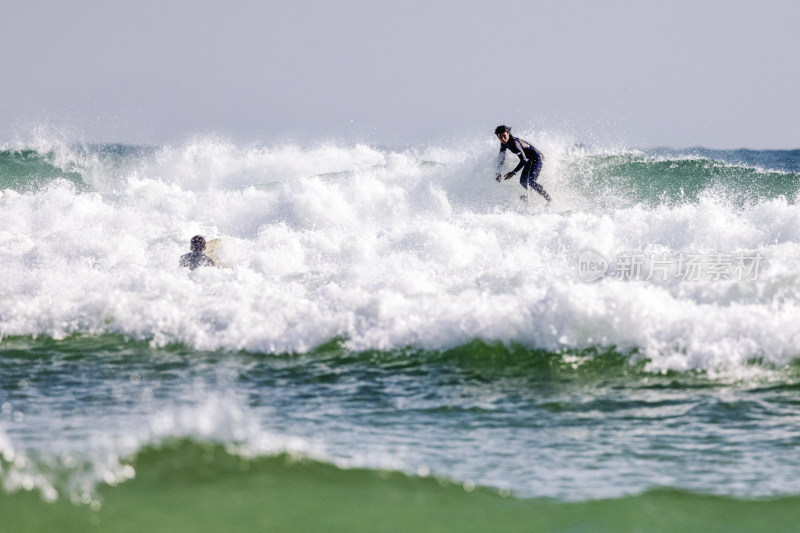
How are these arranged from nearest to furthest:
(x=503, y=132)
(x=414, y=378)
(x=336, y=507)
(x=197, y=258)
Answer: (x=336, y=507), (x=414, y=378), (x=197, y=258), (x=503, y=132)

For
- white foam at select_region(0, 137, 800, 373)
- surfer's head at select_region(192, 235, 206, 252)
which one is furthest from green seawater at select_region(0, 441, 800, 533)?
surfer's head at select_region(192, 235, 206, 252)

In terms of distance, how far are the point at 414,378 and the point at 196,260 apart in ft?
17.0

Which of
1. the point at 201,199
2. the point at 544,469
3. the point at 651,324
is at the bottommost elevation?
→ the point at 544,469

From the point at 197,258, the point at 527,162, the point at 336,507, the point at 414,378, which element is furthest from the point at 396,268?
the point at 336,507

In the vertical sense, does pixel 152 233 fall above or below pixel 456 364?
above

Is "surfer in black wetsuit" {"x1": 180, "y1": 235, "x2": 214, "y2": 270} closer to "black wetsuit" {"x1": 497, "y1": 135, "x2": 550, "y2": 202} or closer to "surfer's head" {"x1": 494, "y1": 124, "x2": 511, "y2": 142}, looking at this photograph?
"surfer's head" {"x1": 494, "y1": 124, "x2": 511, "y2": 142}

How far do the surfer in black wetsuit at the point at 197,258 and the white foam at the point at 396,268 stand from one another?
400 mm

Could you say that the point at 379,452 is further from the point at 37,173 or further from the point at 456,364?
the point at 37,173

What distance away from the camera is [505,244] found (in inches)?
498

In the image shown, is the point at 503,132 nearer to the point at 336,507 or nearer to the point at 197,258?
the point at 197,258

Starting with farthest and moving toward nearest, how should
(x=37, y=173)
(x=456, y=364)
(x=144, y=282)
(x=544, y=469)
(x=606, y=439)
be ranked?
(x=37, y=173), (x=144, y=282), (x=456, y=364), (x=606, y=439), (x=544, y=469)

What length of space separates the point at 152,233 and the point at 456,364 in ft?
29.9

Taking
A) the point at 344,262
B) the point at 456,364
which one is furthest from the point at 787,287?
the point at 344,262

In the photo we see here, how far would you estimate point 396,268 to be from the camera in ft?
34.9
